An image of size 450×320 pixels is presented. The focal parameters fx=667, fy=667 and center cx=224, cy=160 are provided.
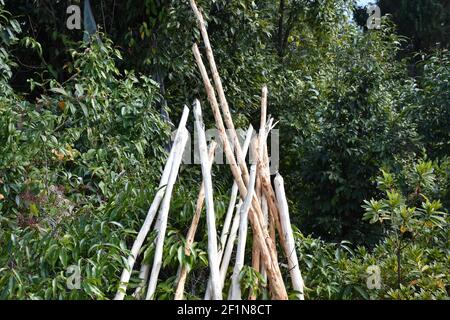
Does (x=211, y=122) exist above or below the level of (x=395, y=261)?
above

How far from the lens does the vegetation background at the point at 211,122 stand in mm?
2949

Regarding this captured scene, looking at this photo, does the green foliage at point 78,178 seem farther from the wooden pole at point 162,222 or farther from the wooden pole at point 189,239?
the wooden pole at point 189,239

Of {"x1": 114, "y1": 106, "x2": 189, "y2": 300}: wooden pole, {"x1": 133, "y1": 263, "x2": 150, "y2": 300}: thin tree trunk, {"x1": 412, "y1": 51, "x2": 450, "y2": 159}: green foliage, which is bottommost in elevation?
{"x1": 133, "y1": 263, "x2": 150, "y2": 300}: thin tree trunk

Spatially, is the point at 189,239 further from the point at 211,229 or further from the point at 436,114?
the point at 436,114

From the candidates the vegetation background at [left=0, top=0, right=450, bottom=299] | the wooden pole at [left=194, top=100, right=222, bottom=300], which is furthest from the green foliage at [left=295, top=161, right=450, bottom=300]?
the wooden pole at [left=194, top=100, right=222, bottom=300]

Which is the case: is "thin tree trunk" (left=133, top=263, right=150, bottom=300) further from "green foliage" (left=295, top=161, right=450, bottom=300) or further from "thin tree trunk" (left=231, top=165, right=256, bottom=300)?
"green foliage" (left=295, top=161, right=450, bottom=300)

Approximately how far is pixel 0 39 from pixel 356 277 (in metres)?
2.91

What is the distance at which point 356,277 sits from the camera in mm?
3014

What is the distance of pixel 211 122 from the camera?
5.55m

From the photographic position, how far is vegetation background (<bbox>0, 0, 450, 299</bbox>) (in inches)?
116

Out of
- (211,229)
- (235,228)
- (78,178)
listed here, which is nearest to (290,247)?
(235,228)
